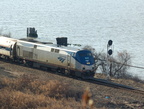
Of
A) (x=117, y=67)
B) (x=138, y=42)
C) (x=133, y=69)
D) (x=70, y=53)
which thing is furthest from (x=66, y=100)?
(x=138, y=42)

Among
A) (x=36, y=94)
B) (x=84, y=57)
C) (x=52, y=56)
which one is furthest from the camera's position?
(x=52, y=56)


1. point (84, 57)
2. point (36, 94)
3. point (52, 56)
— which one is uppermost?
point (84, 57)

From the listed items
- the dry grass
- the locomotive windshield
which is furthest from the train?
the dry grass

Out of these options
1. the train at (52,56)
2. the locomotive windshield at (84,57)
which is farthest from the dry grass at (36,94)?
the locomotive windshield at (84,57)

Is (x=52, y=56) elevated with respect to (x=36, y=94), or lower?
elevated

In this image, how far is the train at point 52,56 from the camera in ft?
80.9

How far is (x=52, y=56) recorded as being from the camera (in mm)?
26297

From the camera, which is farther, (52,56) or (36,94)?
(52,56)

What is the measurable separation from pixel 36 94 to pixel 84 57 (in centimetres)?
739

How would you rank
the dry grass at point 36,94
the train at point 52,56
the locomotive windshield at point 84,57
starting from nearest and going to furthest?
1. the dry grass at point 36,94
2. the locomotive windshield at point 84,57
3. the train at point 52,56

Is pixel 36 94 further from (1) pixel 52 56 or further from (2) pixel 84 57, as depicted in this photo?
(1) pixel 52 56

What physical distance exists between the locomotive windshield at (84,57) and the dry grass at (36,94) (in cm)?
439

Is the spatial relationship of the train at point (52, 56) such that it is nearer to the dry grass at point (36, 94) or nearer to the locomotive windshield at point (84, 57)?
the locomotive windshield at point (84, 57)

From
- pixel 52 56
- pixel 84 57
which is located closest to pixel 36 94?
pixel 84 57
